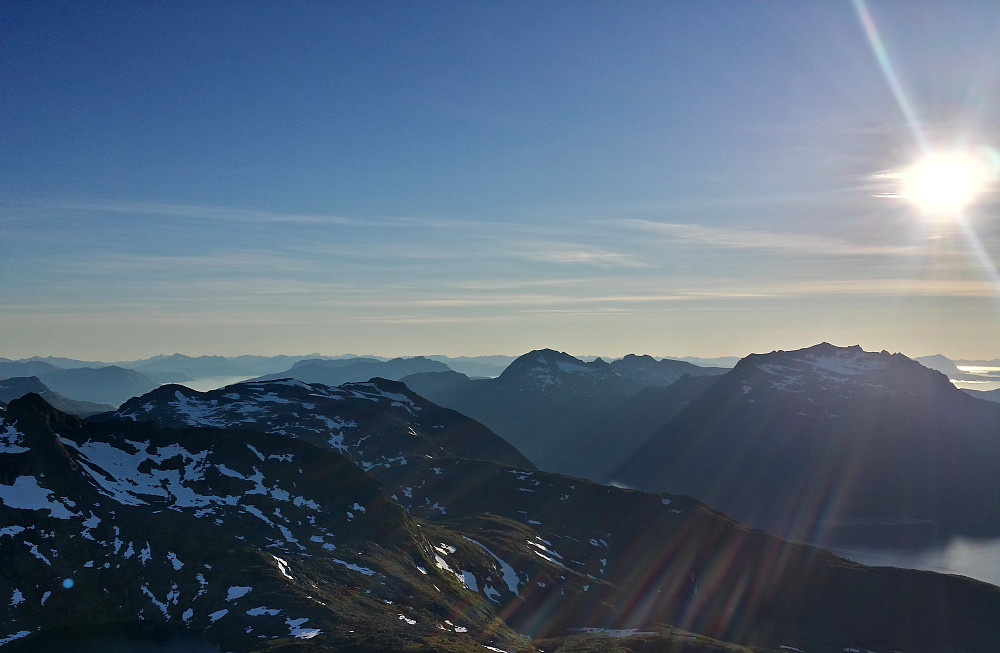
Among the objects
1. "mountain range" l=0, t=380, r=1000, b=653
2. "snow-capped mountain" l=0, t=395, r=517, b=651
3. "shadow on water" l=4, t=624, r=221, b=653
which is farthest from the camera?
"mountain range" l=0, t=380, r=1000, b=653

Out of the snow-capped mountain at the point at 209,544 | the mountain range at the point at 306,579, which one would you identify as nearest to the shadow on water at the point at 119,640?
the mountain range at the point at 306,579

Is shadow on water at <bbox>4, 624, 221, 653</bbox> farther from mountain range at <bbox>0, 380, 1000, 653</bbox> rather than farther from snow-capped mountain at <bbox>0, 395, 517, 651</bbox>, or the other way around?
snow-capped mountain at <bbox>0, 395, 517, 651</bbox>

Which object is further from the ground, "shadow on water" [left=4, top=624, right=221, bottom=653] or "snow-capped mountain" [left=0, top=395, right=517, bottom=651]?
"snow-capped mountain" [left=0, top=395, right=517, bottom=651]

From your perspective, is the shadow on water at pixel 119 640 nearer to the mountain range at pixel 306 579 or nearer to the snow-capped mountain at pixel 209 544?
the mountain range at pixel 306 579

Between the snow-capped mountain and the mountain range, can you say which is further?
the mountain range

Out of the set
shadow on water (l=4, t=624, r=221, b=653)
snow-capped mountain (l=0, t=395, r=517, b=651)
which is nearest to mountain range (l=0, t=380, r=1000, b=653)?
snow-capped mountain (l=0, t=395, r=517, b=651)

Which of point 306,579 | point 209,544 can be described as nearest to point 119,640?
point 209,544

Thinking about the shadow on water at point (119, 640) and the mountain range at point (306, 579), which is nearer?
the shadow on water at point (119, 640)
